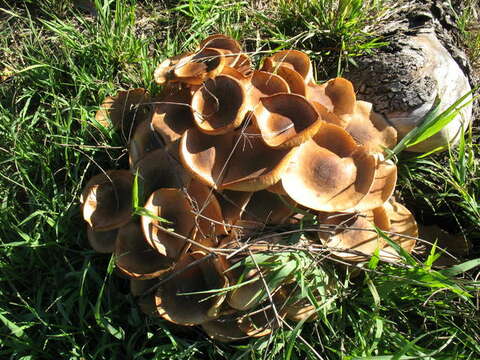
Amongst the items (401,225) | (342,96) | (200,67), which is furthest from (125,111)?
(401,225)

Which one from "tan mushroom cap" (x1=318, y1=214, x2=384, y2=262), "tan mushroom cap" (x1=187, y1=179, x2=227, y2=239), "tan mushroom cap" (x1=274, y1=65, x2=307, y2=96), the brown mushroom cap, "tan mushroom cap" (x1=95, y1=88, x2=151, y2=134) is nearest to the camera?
"tan mushroom cap" (x1=187, y1=179, x2=227, y2=239)

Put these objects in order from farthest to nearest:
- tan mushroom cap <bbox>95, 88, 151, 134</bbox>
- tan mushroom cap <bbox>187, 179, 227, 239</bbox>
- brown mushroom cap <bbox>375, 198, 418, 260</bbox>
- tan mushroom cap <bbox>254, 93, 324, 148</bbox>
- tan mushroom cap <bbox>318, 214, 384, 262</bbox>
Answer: tan mushroom cap <bbox>95, 88, 151, 134</bbox>, brown mushroom cap <bbox>375, 198, 418, 260</bbox>, tan mushroom cap <bbox>318, 214, 384, 262</bbox>, tan mushroom cap <bbox>187, 179, 227, 239</bbox>, tan mushroom cap <bbox>254, 93, 324, 148</bbox>

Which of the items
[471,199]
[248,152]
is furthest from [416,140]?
[248,152]

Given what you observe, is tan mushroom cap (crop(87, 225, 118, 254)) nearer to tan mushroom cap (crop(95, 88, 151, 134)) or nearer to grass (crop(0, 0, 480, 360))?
grass (crop(0, 0, 480, 360))

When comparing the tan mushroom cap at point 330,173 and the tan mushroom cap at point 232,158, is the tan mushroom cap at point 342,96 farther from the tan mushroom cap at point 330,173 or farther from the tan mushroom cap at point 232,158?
the tan mushroom cap at point 232,158

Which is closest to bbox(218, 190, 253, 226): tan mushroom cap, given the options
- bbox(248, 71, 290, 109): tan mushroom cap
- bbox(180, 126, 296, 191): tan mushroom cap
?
bbox(180, 126, 296, 191): tan mushroom cap

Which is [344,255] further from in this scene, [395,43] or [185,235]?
[395,43]

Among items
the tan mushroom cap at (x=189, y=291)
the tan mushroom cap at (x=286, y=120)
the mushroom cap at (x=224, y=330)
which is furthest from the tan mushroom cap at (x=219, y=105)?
the mushroom cap at (x=224, y=330)

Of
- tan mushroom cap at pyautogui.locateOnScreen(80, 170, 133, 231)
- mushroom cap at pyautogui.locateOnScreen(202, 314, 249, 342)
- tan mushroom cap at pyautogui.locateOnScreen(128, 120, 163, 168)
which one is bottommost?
mushroom cap at pyautogui.locateOnScreen(202, 314, 249, 342)
